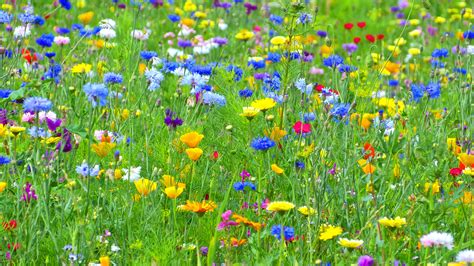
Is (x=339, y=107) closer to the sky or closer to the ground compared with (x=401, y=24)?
closer to the sky

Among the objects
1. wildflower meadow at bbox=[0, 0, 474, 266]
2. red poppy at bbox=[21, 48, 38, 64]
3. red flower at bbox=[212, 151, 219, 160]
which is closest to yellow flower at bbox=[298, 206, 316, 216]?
wildflower meadow at bbox=[0, 0, 474, 266]

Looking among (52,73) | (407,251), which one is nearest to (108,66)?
(52,73)

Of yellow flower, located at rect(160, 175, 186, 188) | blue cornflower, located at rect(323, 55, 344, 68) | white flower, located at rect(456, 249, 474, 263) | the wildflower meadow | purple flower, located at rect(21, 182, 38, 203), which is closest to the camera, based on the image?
white flower, located at rect(456, 249, 474, 263)

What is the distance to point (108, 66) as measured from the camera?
3.84 metres

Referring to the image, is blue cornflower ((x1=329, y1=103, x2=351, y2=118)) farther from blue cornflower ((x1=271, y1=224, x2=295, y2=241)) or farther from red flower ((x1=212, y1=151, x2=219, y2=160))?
blue cornflower ((x1=271, y1=224, x2=295, y2=241))

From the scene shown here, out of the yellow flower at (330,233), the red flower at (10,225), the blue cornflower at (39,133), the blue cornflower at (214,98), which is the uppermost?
the blue cornflower at (39,133)

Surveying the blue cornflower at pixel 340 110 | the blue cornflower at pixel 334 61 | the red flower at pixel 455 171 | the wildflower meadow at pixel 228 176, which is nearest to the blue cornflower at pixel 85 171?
the wildflower meadow at pixel 228 176

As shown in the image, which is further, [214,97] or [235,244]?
[214,97]

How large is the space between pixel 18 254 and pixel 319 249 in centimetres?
78

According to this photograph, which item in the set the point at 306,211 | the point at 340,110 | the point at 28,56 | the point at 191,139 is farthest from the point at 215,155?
the point at 28,56

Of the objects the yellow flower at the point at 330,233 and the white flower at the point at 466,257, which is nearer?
the white flower at the point at 466,257

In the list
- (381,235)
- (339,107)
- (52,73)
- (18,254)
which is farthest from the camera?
(52,73)

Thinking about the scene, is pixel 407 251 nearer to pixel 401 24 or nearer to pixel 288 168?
pixel 288 168

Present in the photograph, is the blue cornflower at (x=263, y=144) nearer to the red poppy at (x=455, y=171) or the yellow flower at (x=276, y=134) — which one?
the yellow flower at (x=276, y=134)
